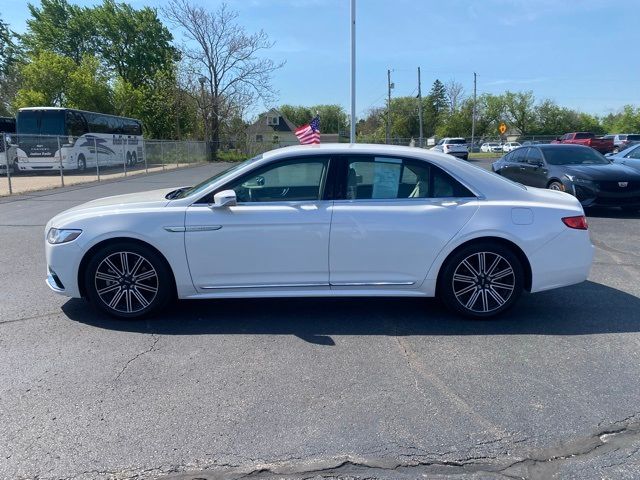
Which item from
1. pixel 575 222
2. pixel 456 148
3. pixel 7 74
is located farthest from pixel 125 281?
pixel 7 74

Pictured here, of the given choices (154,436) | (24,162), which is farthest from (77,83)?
(154,436)

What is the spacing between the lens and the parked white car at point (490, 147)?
56575 millimetres

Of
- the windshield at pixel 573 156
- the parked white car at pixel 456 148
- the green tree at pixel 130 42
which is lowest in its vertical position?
the windshield at pixel 573 156

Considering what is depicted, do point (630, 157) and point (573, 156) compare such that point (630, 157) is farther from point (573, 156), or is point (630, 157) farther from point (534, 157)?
point (534, 157)

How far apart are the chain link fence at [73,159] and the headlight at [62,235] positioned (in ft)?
48.9

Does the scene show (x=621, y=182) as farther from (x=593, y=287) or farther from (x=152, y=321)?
(x=152, y=321)

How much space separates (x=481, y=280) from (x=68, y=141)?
2656 centimetres

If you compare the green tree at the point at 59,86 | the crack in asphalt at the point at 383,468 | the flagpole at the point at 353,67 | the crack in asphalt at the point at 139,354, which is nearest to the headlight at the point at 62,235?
the crack in asphalt at the point at 139,354

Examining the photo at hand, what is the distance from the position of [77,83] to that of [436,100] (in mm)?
66810

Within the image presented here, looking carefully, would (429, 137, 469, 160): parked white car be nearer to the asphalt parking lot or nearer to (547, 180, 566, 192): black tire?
(547, 180, 566, 192): black tire

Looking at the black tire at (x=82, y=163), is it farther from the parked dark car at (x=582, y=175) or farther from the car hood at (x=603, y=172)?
the car hood at (x=603, y=172)

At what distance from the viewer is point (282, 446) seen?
9.37 feet

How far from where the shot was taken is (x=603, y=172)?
10.3 meters

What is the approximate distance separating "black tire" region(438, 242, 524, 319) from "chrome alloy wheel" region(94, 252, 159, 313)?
8.71 feet
